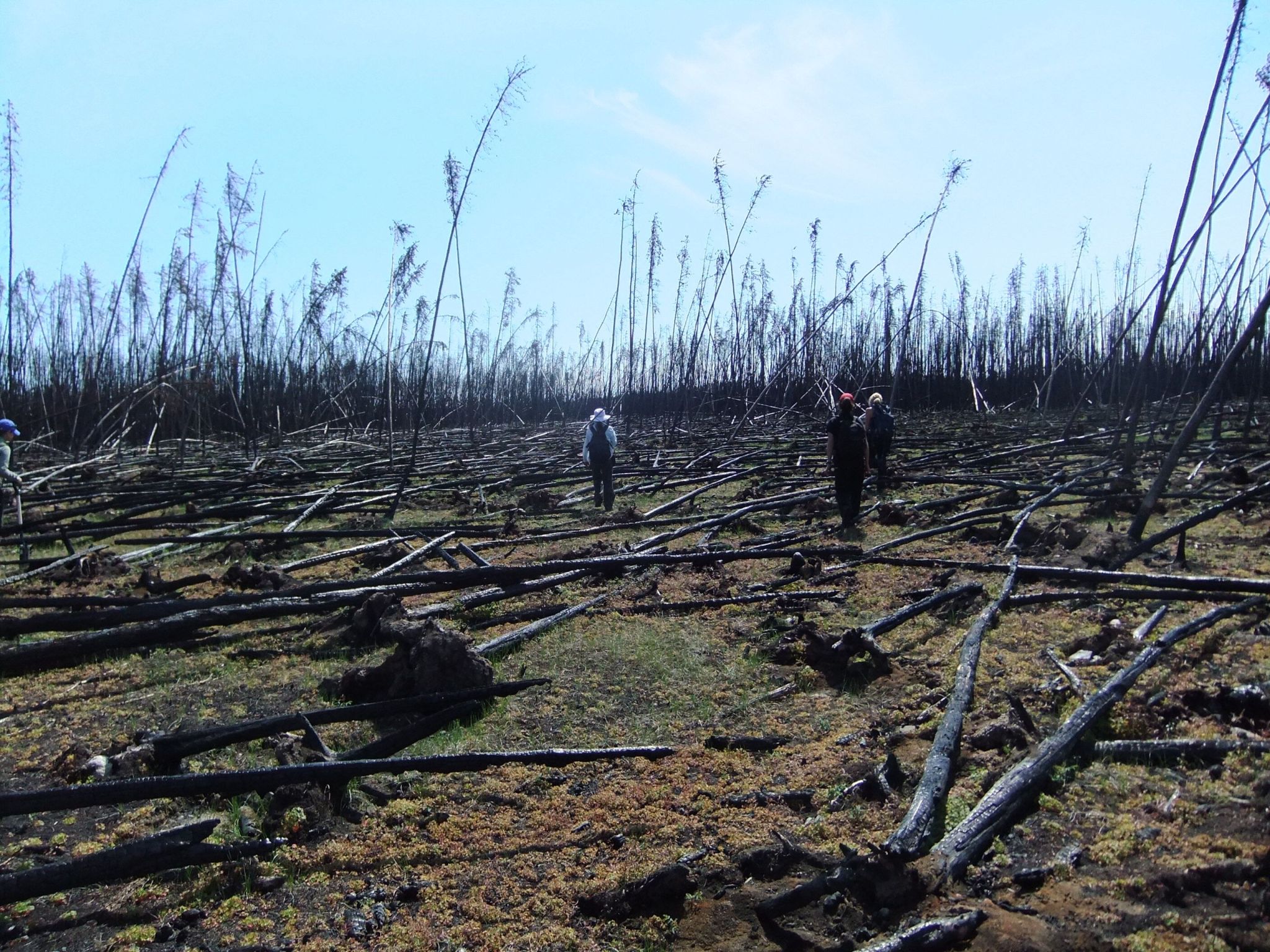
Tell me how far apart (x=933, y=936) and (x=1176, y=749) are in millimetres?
1319

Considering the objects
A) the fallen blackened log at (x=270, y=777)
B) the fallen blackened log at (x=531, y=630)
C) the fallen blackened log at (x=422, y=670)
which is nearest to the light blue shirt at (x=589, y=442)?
the fallen blackened log at (x=531, y=630)

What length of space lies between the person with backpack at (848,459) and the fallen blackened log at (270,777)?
489 centimetres

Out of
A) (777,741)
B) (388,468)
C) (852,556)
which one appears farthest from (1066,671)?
(388,468)

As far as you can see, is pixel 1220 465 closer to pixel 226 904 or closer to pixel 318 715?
pixel 318 715

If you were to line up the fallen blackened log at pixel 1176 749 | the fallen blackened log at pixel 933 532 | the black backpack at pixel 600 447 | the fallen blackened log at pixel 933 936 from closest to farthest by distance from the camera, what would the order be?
the fallen blackened log at pixel 933 936
the fallen blackened log at pixel 1176 749
the fallen blackened log at pixel 933 532
the black backpack at pixel 600 447

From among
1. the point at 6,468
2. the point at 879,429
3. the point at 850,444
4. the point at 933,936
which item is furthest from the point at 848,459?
the point at 6,468

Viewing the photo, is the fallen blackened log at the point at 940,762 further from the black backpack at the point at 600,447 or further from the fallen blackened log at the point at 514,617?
the black backpack at the point at 600,447

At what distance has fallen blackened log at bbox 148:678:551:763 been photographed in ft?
12.0

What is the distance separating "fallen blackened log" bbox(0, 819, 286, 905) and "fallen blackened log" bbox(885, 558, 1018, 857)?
75.9 inches

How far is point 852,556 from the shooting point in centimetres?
657

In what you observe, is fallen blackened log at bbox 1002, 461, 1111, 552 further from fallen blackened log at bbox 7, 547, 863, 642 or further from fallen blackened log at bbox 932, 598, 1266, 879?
fallen blackened log at bbox 932, 598, 1266, 879

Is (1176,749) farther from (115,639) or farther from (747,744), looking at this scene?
(115,639)

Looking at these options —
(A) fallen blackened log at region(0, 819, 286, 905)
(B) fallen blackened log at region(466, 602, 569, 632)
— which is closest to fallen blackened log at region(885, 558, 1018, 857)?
(A) fallen blackened log at region(0, 819, 286, 905)

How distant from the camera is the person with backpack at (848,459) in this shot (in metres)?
8.11
